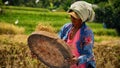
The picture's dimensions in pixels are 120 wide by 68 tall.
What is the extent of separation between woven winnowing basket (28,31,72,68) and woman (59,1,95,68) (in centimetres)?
12

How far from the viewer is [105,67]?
9.29 m

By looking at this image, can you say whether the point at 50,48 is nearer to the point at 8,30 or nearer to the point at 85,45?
the point at 85,45

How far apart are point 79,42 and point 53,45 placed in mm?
263

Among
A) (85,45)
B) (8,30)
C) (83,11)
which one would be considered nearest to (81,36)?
(85,45)

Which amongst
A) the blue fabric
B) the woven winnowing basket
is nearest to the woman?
the blue fabric

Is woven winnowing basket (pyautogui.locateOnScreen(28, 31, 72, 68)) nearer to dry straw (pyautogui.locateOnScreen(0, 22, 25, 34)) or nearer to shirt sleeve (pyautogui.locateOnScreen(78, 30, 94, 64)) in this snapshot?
shirt sleeve (pyautogui.locateOnScreen(78, 30, 94, 64))

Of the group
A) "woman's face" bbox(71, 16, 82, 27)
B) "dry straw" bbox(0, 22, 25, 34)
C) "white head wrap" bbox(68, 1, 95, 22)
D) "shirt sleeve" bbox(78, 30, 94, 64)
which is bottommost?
"dry straw" bbox(0, 22, 25, 34)

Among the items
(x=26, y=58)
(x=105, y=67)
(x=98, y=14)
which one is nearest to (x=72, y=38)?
(x=26, y=58)

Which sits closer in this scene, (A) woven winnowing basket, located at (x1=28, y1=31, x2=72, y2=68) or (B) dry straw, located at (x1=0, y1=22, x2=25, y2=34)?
(A) woven winnowing basket, located at (x1=28, y1=31, x2=72, y2=68)

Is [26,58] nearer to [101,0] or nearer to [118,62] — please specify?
[118,62]

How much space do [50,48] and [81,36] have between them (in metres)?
0.33

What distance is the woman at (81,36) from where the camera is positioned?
4180 millimetres

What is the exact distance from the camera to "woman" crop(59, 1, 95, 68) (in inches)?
165

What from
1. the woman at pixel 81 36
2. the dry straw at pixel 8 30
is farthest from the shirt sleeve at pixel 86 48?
the dry straw at pixel 8 30
